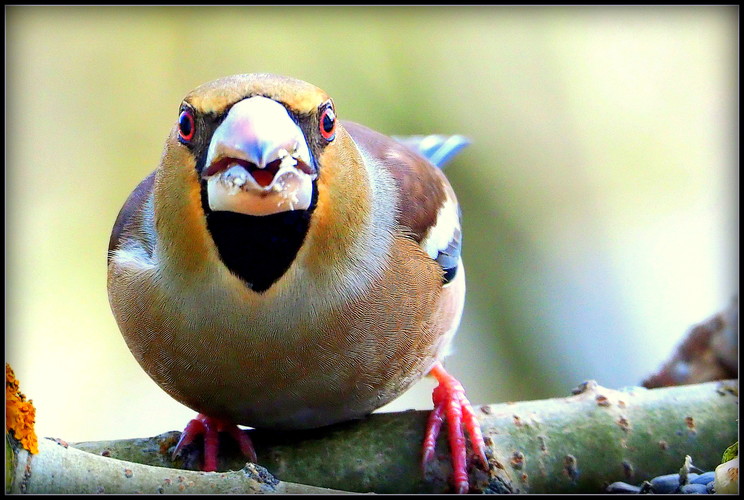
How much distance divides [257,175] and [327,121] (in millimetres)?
312

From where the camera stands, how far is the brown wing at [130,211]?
254 centimetres

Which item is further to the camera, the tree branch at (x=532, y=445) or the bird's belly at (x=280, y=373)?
the tree branch at (x=532, y=445)

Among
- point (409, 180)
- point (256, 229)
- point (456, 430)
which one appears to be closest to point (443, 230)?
point (409, 180)

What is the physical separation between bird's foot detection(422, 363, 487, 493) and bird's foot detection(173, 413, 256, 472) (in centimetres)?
56

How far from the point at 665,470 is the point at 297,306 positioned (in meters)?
1.38

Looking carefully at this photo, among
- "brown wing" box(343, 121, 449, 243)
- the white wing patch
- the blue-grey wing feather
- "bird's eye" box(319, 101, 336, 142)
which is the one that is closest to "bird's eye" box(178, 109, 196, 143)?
"bird's eye" box(319, 101, 336, 142)

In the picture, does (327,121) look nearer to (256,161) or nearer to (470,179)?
(256,161)

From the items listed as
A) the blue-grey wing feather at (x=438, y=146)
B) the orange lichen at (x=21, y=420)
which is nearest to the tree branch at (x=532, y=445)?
the orange lichen at (x=21, y=420)

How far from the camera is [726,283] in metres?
3.55

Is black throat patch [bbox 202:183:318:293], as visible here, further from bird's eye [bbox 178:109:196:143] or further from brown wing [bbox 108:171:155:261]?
brown wing [bbox 108:171:155:261]

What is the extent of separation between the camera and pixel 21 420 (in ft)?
5.85

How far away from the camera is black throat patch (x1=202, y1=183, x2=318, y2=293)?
2045 millimetres

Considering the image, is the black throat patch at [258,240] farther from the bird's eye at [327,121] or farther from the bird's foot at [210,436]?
the bird's foot at [210,436]

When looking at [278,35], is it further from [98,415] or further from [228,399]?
[228,399]
